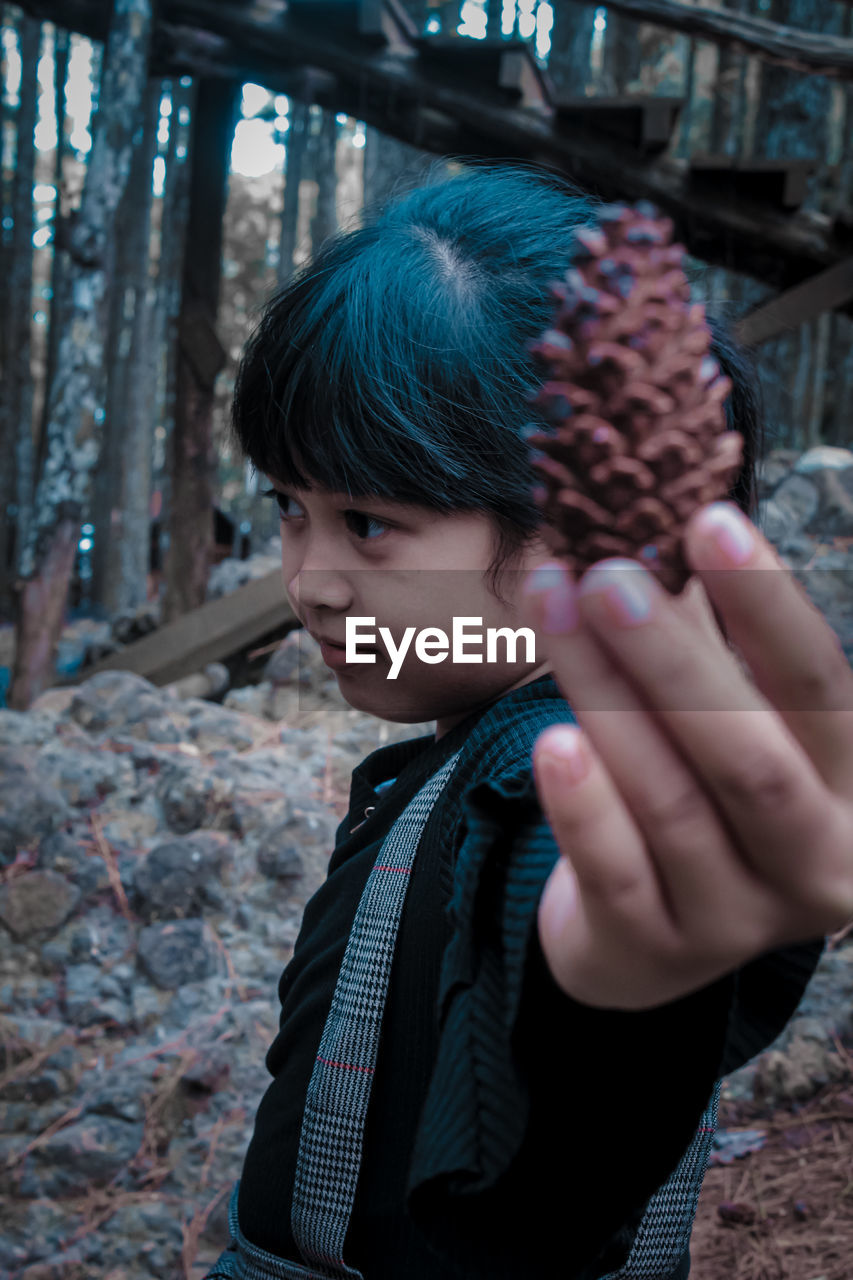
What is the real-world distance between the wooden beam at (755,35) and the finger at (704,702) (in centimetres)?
453

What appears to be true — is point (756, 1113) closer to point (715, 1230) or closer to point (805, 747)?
point (715, 1230)

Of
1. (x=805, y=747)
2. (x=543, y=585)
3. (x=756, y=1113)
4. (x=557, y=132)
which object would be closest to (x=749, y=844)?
(x=805, y=747)

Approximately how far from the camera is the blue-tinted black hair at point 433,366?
113cm

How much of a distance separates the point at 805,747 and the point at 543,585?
0.16 metres

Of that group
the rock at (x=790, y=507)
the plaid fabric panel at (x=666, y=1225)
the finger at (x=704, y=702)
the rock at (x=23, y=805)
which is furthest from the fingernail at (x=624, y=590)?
the rock at (x=790, y=507)

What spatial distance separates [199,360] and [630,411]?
5.27 m

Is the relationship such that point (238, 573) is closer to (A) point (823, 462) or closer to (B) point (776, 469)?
(B) point (776, 469)

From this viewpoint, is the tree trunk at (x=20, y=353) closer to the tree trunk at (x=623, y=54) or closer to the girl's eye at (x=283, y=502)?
the tree trunk at (x=623, y=54)

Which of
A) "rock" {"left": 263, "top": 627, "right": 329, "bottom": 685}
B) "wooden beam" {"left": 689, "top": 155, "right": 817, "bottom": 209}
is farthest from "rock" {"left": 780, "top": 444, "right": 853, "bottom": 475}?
"rock" {"left": 263, "top": 627, "right": 329, "bottom": 685}

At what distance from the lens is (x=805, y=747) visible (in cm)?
52

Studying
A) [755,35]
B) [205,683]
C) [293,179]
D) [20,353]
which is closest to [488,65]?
[755,35]

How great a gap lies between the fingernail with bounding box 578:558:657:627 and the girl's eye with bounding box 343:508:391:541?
711 mm

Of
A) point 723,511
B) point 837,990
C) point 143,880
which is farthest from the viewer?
point 143,880

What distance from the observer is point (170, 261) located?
52.9ft
